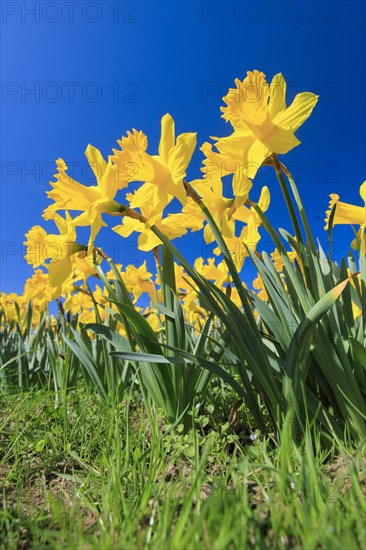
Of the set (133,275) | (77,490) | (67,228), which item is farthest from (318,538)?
(133,275)

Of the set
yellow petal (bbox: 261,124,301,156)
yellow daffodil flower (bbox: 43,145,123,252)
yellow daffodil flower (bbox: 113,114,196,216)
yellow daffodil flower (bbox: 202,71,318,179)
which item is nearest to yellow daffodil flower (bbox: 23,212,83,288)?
yellow daffodil flower (bbox: 43,145,123,252)

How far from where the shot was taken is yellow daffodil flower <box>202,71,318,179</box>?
136 centimetres

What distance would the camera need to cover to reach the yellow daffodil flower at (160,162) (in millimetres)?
1443

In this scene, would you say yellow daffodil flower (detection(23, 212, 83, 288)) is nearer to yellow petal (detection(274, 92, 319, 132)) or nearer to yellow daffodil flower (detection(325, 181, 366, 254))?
yellow petal (detection(274, 92, 319, 132))

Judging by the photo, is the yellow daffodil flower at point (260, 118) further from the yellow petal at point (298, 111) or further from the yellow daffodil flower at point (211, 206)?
the yellow daffodil flower at point (211, 206)

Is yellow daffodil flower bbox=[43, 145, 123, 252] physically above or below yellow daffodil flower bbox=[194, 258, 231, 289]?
above

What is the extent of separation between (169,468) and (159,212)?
3.08ft

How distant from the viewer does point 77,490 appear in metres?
1.24

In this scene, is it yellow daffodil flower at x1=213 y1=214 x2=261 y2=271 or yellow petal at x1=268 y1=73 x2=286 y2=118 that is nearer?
yellow petal at x1=268 y1=73 x2=286 y2=118

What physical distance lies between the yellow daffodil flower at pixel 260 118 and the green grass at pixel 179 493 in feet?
3.10

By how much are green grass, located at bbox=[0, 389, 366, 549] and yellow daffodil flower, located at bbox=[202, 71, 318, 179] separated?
37.2 inches

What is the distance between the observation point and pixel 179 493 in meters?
1.14

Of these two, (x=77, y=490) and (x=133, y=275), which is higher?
(x=133, y=275)

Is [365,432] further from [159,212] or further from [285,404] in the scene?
[159,212]
